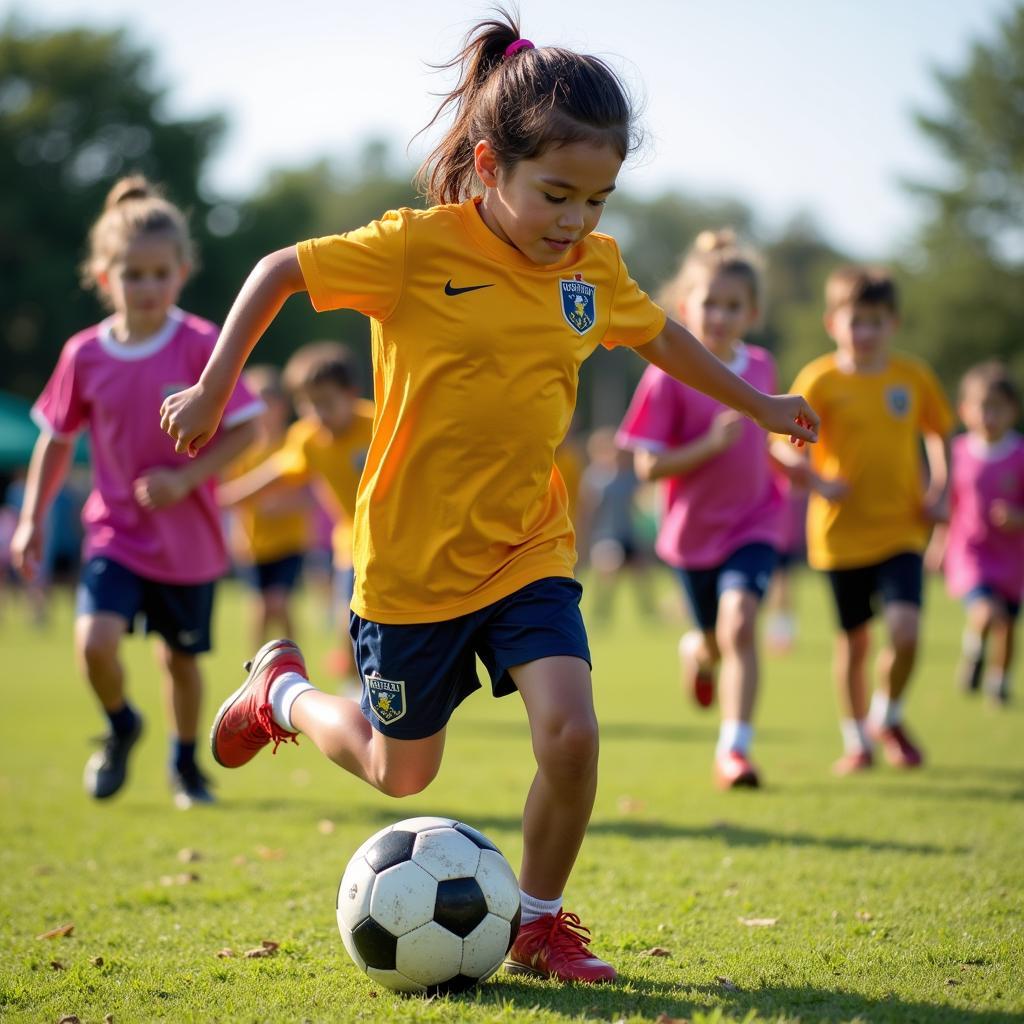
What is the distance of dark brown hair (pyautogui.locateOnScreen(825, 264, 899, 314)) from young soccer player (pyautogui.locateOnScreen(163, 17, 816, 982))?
377 cm

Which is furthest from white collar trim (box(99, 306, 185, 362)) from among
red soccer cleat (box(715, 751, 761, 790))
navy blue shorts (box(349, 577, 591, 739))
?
red soccer cleat (box(715, 751, 761, 790))

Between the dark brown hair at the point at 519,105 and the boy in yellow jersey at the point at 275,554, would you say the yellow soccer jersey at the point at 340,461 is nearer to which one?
the boy in yellow jersey at the point at 275,554

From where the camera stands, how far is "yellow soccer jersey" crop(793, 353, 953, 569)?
287 inches

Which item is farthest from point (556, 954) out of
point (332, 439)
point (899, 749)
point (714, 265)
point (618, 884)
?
point (332, 439)

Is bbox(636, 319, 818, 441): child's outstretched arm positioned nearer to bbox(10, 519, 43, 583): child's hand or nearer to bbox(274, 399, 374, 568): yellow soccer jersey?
bbox(10, 519, 43, 583): child's hand

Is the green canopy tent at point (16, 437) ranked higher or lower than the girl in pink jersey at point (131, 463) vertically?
higher

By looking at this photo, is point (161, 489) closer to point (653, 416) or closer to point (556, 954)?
point (653, 416)

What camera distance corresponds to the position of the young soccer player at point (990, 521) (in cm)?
1020

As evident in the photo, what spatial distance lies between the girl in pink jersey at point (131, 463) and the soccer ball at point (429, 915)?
9.11ft

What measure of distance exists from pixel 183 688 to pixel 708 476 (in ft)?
9.34

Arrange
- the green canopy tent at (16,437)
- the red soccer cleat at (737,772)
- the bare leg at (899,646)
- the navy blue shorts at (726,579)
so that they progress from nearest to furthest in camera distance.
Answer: the red soccer cleat at (737,772) → the navy blue shorts at (726,579) → the bare leg at (899,646) → the green canopy tent at (16,437)

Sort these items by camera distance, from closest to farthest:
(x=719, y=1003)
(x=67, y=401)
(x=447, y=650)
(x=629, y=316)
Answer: (x=719, y=1003) < (x=447, y=650) < (x=629, y=316) < (x=67, y=401)

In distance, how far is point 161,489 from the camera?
5.74 metres

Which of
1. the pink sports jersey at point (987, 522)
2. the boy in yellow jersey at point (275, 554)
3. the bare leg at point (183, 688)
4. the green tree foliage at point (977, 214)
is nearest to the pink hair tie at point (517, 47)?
the bare leg at point (183, 688)
